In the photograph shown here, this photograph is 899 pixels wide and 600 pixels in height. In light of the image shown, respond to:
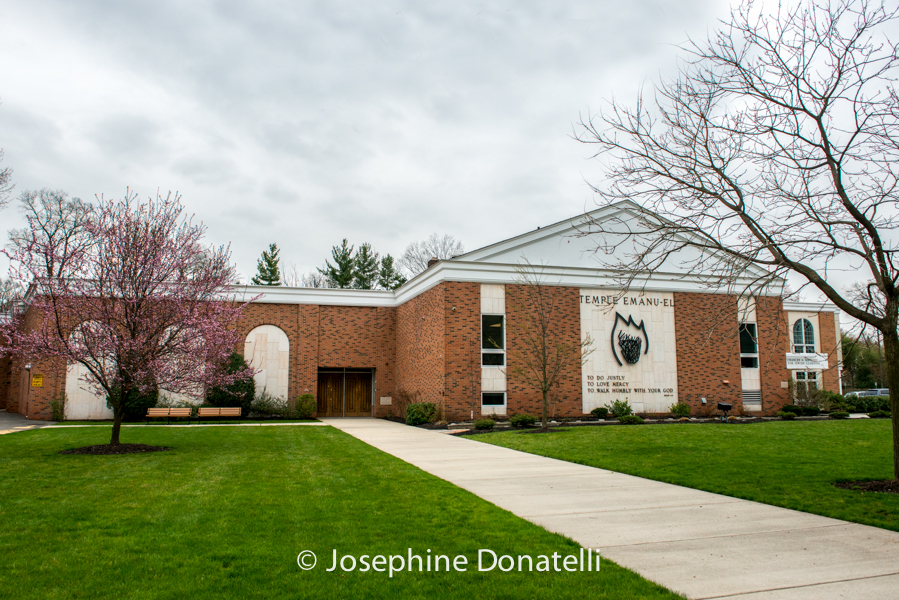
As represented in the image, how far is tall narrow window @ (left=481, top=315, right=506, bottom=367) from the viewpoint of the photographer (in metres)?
23.2

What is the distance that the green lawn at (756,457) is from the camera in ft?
26.8

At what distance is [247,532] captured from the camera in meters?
6.33

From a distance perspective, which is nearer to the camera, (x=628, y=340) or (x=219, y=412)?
(x=219, y=412)

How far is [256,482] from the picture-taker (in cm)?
943

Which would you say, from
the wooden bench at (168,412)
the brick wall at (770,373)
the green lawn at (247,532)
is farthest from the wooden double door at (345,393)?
the brick wall at (770,373)

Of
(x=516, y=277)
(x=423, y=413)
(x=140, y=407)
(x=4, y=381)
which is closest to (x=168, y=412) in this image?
(x=140, y=407)

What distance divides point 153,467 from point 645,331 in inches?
778

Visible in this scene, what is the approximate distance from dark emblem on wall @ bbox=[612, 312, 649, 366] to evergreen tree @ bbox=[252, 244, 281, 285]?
35.9 metres

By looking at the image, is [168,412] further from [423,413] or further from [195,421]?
[423,413]

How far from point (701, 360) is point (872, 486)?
58.5 feet

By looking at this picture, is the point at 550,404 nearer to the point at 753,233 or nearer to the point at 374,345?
the point at 374,345

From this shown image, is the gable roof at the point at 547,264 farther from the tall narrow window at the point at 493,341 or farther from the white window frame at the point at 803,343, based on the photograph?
the white window frame at the point at 803,343

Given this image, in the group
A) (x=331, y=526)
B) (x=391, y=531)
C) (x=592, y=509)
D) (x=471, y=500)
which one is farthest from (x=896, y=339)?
(x=331, y=526)

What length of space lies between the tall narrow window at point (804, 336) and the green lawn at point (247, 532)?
88.5 ft
